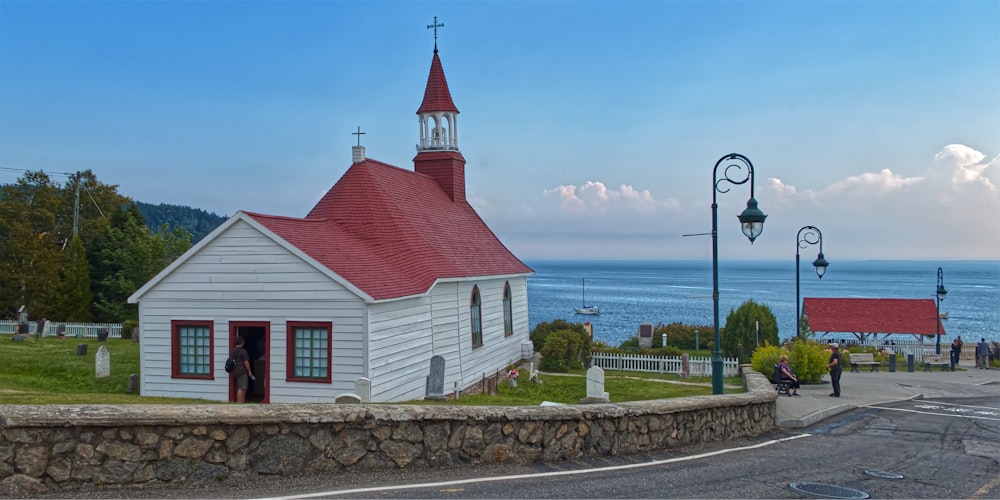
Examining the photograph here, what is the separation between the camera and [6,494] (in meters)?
7.34

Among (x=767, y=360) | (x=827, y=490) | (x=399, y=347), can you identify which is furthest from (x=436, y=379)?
(x=827, y=490)

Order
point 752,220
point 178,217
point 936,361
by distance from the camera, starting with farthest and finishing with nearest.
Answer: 1. point 178,217
2. point 936,361
3. point 752,220

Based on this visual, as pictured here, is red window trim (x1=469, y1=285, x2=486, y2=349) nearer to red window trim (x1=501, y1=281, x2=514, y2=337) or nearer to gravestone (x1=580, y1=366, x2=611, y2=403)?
red window trim (x1=501, y1=281, x2=514, y2=337)

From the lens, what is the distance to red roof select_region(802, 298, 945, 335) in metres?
48.4

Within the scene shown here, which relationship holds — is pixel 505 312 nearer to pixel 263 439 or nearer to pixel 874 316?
pixel 263 439

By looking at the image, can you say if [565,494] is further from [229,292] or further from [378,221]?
[378,221]

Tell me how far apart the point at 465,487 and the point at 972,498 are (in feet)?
21.1

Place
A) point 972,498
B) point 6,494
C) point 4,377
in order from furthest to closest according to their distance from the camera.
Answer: point 4,377, point 972,498, point 6,494

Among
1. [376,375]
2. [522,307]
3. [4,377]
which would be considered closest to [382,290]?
[376,375]

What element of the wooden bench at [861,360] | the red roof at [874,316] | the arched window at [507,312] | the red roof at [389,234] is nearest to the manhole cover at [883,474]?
the red roof at [389,234]

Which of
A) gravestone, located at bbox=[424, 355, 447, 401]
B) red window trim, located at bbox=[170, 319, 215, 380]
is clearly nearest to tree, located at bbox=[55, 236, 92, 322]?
red window trim, located at bbox=[170, 319, 215, 380]

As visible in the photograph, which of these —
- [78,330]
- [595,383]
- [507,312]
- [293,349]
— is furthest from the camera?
[78,330]

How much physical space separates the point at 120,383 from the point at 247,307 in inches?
227

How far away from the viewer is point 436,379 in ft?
64.0
